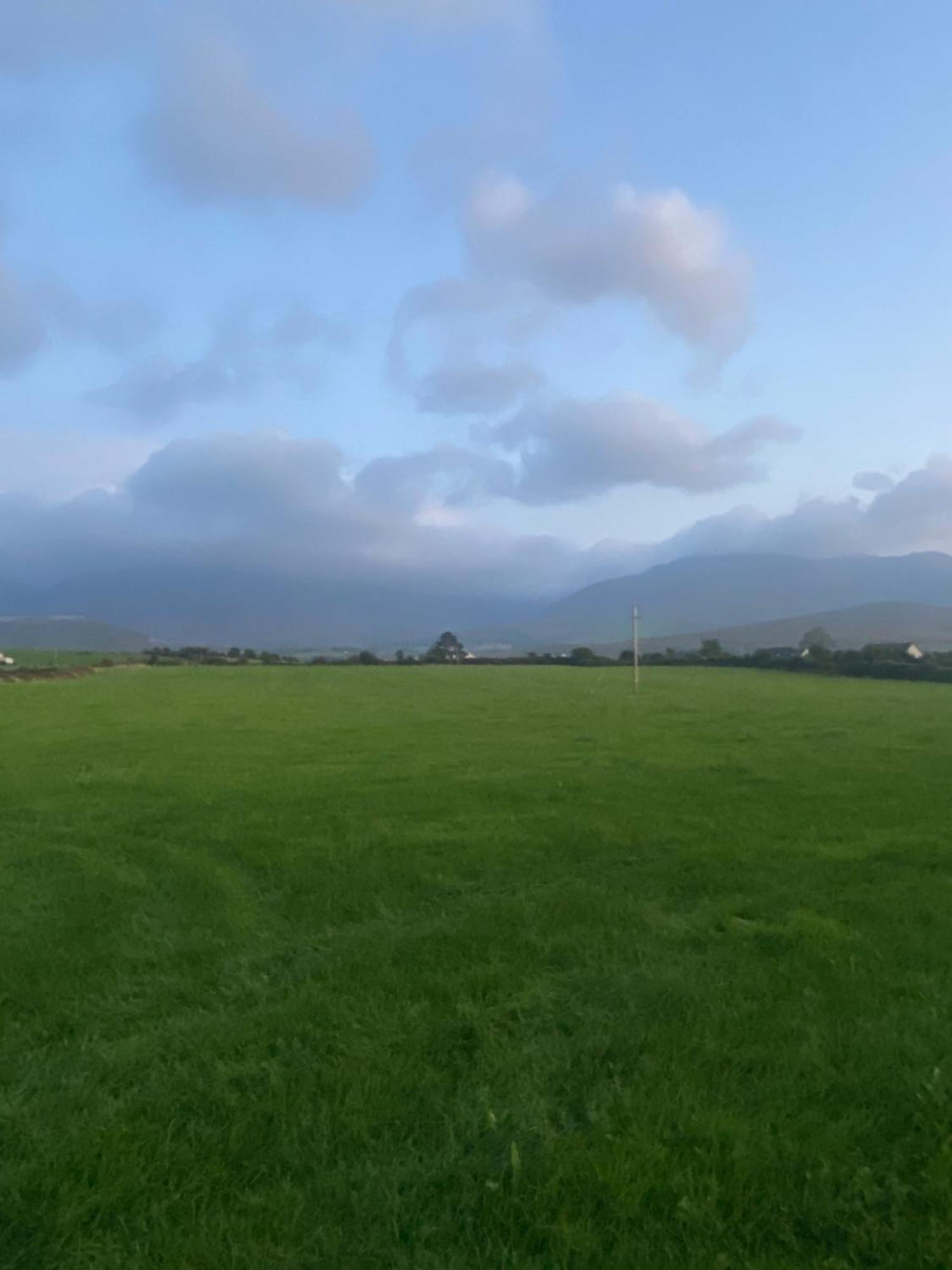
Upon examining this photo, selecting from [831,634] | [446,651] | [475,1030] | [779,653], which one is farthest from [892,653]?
[831,634]

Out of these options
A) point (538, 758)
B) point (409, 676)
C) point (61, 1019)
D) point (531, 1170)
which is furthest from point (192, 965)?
point (409, 676)

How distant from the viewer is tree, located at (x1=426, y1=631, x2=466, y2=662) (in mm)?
98625

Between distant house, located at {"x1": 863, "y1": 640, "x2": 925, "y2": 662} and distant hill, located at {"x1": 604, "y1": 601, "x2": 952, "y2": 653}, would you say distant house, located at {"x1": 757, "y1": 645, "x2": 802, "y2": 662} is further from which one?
distant hill, located at {"x1": 604, "y1": 601, "x2": 952, "y2": 653}

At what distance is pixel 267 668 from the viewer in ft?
257

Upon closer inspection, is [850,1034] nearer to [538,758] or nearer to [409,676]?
[538,758]

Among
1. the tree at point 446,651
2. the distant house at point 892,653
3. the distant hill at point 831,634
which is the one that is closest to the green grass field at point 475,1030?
the distant house at point 892,653

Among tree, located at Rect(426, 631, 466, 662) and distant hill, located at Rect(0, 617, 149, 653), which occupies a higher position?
distant hill, located at Rect(0, 617, 149, 653)

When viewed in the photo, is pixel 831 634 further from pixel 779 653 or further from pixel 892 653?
pixel 892 653

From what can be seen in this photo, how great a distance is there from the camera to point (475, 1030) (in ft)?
20.8

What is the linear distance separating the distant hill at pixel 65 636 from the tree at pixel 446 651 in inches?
2111

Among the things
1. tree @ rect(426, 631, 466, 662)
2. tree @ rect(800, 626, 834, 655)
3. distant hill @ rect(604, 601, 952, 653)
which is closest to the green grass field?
tree @ rect(800, 626, 834, 655)

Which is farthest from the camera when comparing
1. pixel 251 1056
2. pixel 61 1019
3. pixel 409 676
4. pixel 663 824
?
pixel 409 676

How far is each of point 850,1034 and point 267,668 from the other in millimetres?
74472

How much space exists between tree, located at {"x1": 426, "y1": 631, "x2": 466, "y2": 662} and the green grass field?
8330cm
